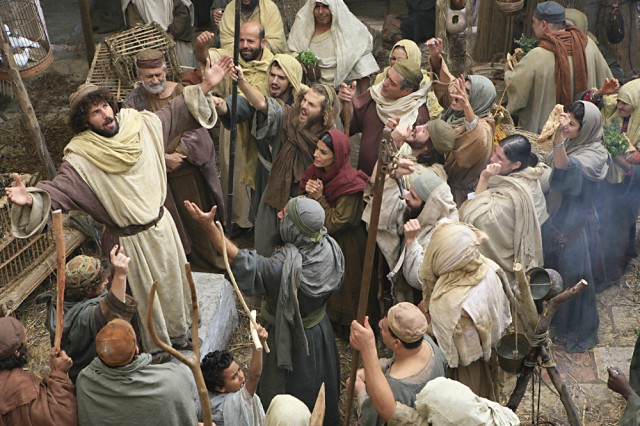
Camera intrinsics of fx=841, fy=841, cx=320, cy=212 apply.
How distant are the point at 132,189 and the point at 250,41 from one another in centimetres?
291

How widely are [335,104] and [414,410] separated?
367 centimetres

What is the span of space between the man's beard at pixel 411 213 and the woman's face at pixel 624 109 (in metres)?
2.44

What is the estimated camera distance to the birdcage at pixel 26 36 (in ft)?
26.0

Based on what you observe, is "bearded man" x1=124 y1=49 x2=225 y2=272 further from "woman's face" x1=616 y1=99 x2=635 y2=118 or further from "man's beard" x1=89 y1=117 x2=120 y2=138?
"woman's face" x1=616 y1=99 x2=635 y2=118

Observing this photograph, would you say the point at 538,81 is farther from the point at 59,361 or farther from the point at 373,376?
the point at 59,361

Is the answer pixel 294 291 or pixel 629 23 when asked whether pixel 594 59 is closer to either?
pixel 629 23

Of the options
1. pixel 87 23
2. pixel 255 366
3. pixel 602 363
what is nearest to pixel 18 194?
pixel 255 366

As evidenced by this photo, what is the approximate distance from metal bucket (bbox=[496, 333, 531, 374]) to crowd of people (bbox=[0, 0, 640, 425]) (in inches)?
4.2

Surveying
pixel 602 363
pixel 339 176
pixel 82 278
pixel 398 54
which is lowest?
pixel 602 363

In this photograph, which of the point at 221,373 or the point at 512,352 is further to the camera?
the point at 512,352

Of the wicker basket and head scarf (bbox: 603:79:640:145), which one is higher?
the wicker basket

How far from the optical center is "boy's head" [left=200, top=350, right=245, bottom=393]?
15.0 ft

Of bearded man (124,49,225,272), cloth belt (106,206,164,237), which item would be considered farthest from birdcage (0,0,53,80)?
cloth belt (106,206,164,237)

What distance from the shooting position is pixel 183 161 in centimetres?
728
